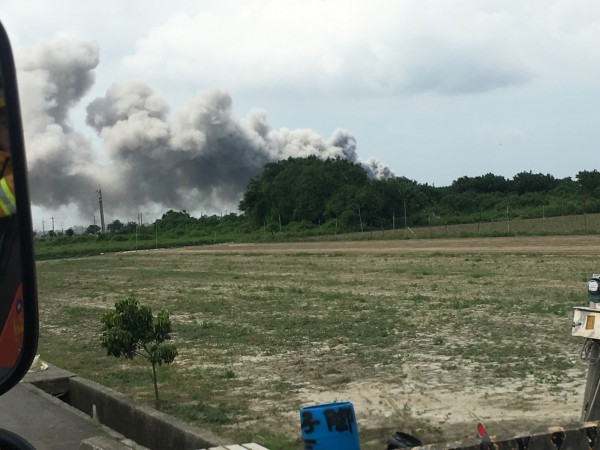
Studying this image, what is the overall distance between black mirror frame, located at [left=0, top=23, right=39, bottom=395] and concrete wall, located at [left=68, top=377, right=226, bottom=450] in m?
4.74

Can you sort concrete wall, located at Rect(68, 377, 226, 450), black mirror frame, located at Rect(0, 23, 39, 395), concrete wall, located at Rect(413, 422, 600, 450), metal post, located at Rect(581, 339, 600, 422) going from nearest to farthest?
black mirror frame, located at Rect(0, 23, 39, 395) < concrete wall, located at Rect(413, 422, 600, 450) < metal post, located at Rect(581, 339, 600, 422) < concrete wall, located at Rect(68, 377, 226, 450)

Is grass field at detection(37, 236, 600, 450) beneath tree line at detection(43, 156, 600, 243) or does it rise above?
beneath

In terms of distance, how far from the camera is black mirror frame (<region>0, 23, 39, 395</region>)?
160 cm

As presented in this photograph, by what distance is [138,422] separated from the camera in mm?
7637

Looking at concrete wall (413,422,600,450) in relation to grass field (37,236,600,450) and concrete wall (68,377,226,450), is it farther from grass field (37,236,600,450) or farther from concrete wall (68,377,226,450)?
concrete wall (68,377,226,450)

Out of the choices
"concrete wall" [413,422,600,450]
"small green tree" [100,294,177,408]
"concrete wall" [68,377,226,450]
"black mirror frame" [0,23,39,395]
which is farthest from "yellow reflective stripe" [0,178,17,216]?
"small green tree" [100,294,177,408]

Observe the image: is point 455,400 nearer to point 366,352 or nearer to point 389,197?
point 366,352

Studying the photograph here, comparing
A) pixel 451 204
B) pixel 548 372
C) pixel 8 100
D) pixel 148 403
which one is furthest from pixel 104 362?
pixel 451 204

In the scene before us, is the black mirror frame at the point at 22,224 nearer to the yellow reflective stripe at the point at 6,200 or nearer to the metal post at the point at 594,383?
the yellow reflective stripe at the point at 6,200

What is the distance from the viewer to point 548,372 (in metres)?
9.23

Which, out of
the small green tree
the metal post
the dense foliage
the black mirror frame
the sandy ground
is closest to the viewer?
the black mirror frame

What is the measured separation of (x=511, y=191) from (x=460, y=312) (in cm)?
7395

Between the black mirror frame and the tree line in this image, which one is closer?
the black mirror frame

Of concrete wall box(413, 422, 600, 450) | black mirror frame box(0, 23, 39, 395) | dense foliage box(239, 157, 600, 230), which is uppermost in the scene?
dense foliage box(239, 157, 600, 230)
